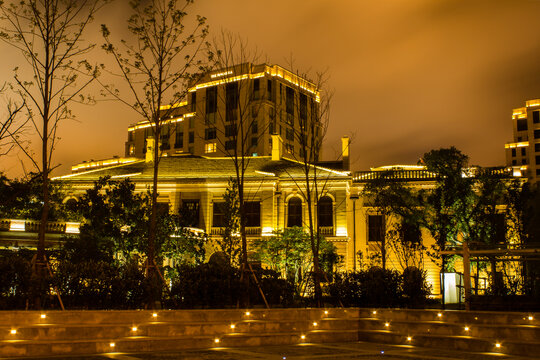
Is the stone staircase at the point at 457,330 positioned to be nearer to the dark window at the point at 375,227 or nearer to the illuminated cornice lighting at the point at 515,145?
the dark window at the point at 375,227

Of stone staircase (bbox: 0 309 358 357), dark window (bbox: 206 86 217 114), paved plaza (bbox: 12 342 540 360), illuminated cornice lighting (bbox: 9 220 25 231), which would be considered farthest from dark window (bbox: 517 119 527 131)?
paved plaza (bbox: 12 342 540 360)

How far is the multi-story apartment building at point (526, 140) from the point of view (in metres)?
82.2

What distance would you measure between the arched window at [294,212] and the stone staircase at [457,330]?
21558mm

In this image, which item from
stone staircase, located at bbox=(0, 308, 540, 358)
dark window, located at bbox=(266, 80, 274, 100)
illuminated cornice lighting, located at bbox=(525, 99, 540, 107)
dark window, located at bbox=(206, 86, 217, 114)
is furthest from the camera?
illuminated cornice lighting, located at bbox=(525, 99, 540, 107)

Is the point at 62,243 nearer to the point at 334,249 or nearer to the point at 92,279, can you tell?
the point at 92,279

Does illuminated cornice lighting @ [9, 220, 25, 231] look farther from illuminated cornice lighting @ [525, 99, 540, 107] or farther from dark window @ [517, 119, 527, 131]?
dark window @ [517, 119, 527, 131]

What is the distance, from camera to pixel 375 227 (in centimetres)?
3484

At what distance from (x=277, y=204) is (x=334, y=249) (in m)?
5.28

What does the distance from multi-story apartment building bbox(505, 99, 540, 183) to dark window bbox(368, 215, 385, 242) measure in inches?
2095

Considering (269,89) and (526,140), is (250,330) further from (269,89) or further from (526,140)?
(526,140)

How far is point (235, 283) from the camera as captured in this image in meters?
14.7

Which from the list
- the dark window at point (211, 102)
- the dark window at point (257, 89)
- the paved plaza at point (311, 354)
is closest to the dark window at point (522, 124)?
the dark window at point (257, 89)

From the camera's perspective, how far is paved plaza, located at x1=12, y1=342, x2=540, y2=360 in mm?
9688

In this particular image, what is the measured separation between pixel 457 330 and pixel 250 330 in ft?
14.7
